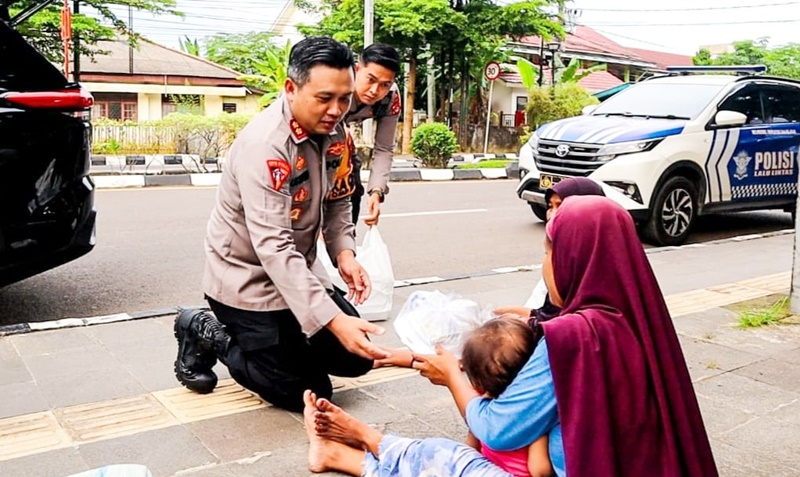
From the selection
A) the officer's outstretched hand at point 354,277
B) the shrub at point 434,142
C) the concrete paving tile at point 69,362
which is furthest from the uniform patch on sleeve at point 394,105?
the shrub at point 434,142

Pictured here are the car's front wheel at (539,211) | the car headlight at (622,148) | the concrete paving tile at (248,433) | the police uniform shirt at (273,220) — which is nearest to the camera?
the police uniform shirt at (273,220)

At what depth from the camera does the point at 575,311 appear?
2.07m

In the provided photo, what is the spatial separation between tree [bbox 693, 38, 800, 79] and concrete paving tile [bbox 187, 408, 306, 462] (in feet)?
129

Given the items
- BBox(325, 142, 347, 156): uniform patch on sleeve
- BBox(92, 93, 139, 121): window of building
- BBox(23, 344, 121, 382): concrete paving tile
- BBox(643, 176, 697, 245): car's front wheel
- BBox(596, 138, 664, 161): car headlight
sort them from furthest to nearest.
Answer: BBox(92, 93, 139, 121): window of building → BBox(643, 176, 697, 245): car's front wheel → BBox(596, 138, 664, 161): car headlight → BBox(23, 344, 121, 382): concrete paving tile → BBox(325, 142, 347, 156): uniform patch on sleeve

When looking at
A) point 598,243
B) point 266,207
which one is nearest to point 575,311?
point 598,243

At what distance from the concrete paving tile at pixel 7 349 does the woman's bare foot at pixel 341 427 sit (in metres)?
2.06

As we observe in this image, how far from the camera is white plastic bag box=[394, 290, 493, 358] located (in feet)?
9.46

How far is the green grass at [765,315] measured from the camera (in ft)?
16.1

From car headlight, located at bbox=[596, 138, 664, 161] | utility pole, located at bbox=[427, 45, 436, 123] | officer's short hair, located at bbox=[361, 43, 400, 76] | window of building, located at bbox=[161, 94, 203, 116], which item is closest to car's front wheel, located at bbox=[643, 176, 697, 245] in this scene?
car headlight, located at bbox=[596, 138, 664, 161]

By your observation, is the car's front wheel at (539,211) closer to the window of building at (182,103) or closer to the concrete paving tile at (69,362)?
the concrete paving tile at (69,362)

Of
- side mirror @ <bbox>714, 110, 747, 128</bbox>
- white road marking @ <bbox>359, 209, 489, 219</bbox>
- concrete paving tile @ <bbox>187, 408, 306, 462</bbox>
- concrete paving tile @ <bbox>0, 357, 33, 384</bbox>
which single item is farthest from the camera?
white road marking @ <bbox>359, 209, 489, 219</bbox>

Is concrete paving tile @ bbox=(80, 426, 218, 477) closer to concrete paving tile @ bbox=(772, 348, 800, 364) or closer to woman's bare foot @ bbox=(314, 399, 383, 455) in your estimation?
woman's bare foot @ bbox=(314, 399, 383, 455)

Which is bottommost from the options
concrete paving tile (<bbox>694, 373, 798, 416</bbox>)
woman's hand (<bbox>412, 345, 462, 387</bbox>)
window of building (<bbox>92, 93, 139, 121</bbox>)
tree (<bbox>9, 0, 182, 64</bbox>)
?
concrete paving tile (<bbox>694, 373, 798, 416</bbox>)

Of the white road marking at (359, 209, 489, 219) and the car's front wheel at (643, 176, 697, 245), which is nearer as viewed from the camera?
the car's front wheel at (643, 176, 697, 245)
